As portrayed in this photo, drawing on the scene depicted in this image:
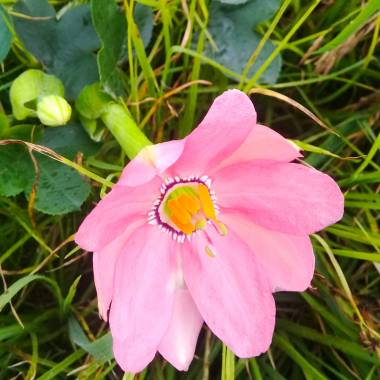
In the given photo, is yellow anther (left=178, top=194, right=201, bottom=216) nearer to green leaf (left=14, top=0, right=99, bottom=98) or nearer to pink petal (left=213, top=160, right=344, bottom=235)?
pink petal (left=213, top=160, right=344, bottom=235)

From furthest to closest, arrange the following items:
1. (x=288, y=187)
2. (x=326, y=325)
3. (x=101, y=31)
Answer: (x=326, y=325), (x=101, y=31), (x=288, y=187)

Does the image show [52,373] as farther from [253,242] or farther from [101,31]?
[101,31]

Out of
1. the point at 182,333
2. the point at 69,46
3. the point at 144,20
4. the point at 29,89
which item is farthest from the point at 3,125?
the point at 182,333

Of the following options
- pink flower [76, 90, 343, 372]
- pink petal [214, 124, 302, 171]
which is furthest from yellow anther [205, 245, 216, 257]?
pink petal [214, 124, 302, 171]

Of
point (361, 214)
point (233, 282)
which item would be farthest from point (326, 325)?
point (233, 282)

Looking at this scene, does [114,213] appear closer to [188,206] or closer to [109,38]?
[188,206]

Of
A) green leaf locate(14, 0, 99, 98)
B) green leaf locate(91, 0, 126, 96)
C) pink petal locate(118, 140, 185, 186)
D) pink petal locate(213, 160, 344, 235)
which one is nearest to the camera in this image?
pink petal locate(118, 140, 185, 186)
